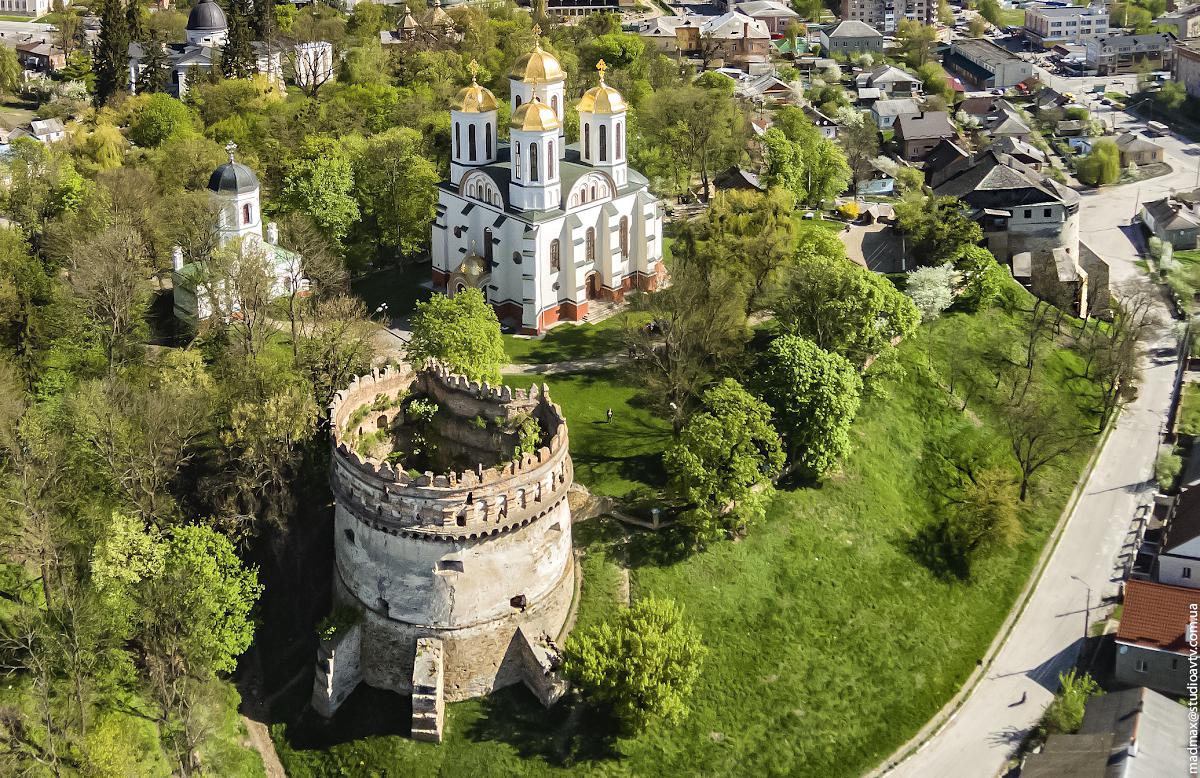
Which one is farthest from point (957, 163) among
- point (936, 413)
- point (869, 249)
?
point (936, 413)

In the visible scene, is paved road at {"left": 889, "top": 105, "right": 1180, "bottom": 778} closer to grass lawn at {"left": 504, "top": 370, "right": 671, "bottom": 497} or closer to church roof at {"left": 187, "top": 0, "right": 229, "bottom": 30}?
grass lawn at {"left": 504, "top": 370, "right": 671, "bottom": 497}

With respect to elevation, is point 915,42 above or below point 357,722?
above

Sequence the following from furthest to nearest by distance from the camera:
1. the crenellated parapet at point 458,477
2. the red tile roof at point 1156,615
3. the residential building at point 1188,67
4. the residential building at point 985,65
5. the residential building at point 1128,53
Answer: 1. the residential building at point 1128,53
2. the residential building at point 985,65
3. the residential building at point 1188,67
4. the red tile roof at point 1156,615
5. the crenellated parapet at point 458,477

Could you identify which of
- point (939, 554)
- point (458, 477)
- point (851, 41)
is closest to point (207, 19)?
point (851, 41)

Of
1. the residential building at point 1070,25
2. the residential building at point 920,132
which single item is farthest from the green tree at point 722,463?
the residential building at point 1070,25

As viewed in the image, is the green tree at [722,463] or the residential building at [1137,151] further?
the residential building at [1137,151]

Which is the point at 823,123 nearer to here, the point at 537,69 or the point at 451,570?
the point at 537,69

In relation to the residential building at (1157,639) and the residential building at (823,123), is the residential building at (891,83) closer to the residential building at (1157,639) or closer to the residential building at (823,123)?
the residential building at (823,123)
